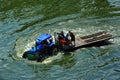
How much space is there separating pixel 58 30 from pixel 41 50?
22.1 ft

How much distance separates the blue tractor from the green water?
686 mm

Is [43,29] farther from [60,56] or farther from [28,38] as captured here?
[60,56]

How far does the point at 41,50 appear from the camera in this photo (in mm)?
35750

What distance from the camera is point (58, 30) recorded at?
41750 mm

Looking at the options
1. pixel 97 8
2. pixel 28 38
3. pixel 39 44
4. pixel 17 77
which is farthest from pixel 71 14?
pixel 17 77

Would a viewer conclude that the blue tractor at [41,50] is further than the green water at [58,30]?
Yes

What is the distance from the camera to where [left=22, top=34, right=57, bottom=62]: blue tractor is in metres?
35.4

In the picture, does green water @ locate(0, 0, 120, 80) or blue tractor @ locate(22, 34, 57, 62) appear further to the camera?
blue tractor @ locate(22, 34, 57, 62)

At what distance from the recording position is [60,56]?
1400 inches

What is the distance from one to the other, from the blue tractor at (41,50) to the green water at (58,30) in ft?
2.25

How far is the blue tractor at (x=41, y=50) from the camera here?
35375mm

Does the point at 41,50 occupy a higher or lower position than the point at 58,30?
lower

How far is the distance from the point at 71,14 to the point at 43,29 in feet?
19.8

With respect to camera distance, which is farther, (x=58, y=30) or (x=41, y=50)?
(x=58, y=30)
